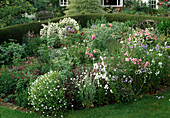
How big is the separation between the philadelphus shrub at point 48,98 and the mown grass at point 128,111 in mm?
188

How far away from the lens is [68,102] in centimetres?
441

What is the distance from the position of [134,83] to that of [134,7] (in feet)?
34.1

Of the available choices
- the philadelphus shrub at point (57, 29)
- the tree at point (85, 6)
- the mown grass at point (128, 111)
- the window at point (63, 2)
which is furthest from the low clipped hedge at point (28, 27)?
the window at point (63, 2)

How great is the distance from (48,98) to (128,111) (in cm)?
149

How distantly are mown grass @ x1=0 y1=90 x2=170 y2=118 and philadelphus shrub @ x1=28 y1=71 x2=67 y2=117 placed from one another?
0.62 feet

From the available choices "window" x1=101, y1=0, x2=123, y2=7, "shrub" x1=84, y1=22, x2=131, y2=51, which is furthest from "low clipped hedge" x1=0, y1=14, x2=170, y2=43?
"window" x1=101, y1=0, x2=123, y2=7

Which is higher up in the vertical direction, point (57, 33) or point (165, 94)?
point (57, 33)

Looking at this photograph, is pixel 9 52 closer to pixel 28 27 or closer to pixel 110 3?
pixel 28 27

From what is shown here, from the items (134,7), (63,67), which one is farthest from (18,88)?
(134,7)

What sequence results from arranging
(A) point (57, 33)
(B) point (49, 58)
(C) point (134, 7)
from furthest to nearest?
1. (C) point (134, 7)
2. (A) point (57, 33)
3. (B) point (49, 58)

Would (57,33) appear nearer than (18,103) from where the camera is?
No

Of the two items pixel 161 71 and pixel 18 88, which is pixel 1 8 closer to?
pixel 18 88

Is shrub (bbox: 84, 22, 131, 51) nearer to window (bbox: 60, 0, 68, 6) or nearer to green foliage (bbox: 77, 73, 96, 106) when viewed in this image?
green foliage (bbox: 77, 73, 96, 106)

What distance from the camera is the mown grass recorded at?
3979mm
